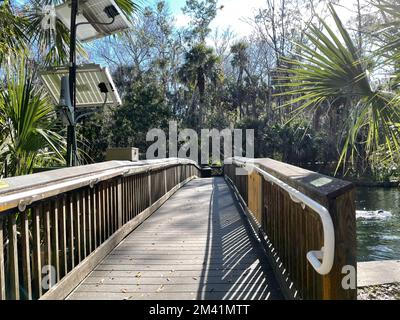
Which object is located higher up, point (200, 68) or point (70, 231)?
point (200, 68)

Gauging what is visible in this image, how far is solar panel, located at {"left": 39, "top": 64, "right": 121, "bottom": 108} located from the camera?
460 cm

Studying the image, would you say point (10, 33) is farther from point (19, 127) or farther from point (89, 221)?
point (89, 221)

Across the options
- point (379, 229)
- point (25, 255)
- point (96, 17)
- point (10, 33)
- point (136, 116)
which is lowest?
point (379, 229)

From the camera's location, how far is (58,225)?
2.60m

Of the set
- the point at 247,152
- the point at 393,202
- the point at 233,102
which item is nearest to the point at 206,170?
the point at 247,152

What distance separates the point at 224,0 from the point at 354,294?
34029 mm

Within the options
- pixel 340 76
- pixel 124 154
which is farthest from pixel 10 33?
pixel 340 76

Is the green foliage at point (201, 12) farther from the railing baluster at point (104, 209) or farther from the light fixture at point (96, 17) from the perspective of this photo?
the railing baluster at point (104, 209)

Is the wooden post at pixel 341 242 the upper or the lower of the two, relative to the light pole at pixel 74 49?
lower

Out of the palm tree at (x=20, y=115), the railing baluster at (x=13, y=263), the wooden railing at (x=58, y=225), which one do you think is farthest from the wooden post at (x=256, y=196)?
the railing baluster at (x=13, y=263)

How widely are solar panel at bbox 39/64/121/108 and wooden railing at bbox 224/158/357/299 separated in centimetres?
229

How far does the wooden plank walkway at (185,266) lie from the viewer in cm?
264

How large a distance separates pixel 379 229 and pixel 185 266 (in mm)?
8246

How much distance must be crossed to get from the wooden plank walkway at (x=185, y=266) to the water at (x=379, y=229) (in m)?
3.89
